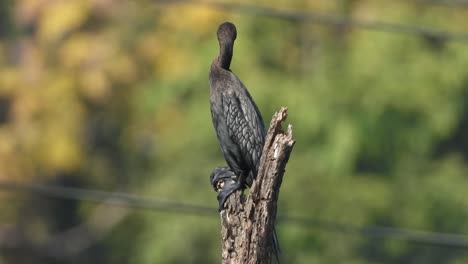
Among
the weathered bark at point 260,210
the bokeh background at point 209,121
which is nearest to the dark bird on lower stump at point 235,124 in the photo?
the weathered bark at point 260,210

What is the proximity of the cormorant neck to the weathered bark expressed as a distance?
13.9 inches

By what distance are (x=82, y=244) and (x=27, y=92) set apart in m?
2.12

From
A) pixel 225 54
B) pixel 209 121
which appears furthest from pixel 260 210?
pixel 209 121

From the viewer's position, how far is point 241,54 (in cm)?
1566

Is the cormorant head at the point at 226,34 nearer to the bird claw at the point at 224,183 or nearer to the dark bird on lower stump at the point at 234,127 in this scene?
the dark bird on lower stump at the point at 234,127

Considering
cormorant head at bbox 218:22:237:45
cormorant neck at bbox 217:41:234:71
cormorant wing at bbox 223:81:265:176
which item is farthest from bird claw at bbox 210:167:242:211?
cormorant head at bbox 218:22:237:45

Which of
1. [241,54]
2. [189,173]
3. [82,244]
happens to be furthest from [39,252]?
[241,54]

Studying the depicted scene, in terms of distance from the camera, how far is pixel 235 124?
5668 mm

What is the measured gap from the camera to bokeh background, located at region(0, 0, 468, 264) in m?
15.6

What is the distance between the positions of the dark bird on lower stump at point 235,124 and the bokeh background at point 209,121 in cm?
901

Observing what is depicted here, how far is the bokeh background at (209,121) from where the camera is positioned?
15617mm

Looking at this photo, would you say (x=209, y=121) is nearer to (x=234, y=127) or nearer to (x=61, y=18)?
(x=61, y=18)

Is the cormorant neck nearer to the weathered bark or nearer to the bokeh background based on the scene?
the weathered bark

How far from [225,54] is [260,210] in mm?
621
